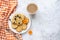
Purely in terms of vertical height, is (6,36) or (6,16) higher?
(6,16)

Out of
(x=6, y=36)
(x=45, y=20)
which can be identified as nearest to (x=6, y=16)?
(x=6, y=36)

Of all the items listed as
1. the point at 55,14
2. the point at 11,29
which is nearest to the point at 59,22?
the point at 55,14

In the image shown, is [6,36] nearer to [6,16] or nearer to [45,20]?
[6,16]

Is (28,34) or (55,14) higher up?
(55,14)

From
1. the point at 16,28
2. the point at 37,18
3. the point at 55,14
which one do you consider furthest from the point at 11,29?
the point at 55,14

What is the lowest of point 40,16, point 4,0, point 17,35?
point 17,35

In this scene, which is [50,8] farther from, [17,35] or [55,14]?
[17,35]
